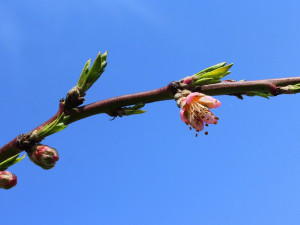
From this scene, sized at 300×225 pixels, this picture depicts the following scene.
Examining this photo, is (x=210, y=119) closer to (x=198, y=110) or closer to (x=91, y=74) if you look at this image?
(x=198, y=110)

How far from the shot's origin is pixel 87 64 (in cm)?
195

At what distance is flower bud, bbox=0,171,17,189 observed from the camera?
1.64 m

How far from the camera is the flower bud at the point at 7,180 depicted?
1636 millimetres

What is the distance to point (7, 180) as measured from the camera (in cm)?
164

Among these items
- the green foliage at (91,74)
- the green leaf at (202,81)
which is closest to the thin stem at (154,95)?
the green leaf at (202,81)

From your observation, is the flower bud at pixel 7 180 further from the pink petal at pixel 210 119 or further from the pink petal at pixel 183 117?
the pink petal at pixel 210 119

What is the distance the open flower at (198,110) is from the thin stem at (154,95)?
→ 2.2 inches

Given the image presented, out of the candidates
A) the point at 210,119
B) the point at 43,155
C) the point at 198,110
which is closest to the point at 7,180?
the point at 43,155

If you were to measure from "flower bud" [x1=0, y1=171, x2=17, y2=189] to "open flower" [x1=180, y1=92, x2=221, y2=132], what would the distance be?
2.78 ft

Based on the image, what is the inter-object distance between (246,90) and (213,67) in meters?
0.22

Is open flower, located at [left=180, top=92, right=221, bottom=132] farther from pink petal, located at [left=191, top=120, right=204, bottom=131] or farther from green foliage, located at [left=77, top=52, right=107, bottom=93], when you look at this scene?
green foliage, located at [left=77, top=52, right=107, bottom=93]

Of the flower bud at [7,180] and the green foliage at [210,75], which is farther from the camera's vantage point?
the green foliage at [210,75]

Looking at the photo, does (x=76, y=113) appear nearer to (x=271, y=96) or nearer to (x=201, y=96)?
(x=201, y=96)

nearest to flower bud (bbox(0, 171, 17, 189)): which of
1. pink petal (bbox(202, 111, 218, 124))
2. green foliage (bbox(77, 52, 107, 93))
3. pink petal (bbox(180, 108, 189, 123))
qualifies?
green foliage (bbox(77, 52, 107, 93))
